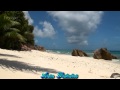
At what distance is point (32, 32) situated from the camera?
2384 cm

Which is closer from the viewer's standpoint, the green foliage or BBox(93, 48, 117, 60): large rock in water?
the green foliage

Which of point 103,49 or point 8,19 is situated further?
point 103,49

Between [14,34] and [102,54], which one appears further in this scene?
[102,54]

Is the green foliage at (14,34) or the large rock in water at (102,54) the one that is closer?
the green foliage at (14,34)

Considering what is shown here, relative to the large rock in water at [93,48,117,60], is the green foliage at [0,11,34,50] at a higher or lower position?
higher

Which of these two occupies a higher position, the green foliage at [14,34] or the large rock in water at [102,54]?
the green foliage at [14,34]

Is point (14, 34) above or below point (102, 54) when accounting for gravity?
above
